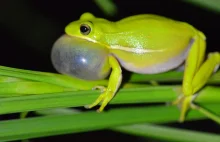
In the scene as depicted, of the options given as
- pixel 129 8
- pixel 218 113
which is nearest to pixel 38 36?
pixel 129 8

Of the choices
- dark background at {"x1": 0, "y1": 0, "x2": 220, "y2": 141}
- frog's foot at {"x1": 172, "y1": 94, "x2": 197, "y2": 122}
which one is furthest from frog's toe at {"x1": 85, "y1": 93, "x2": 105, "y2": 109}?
dark background at {"x1": 0, "y1": 0, "x2": 220, "y2": 141}

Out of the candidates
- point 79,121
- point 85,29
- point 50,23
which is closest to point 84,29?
point 85,29

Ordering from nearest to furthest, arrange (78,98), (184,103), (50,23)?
(78,98) → (184,103) → (50,23)

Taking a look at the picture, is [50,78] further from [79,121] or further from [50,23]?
[50,23]

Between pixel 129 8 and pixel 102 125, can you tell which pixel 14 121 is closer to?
pixel 102 125

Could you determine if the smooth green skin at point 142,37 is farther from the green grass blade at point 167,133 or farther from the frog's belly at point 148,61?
the green grass blade at point 167,133

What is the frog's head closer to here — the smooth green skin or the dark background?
the smooth green skin
